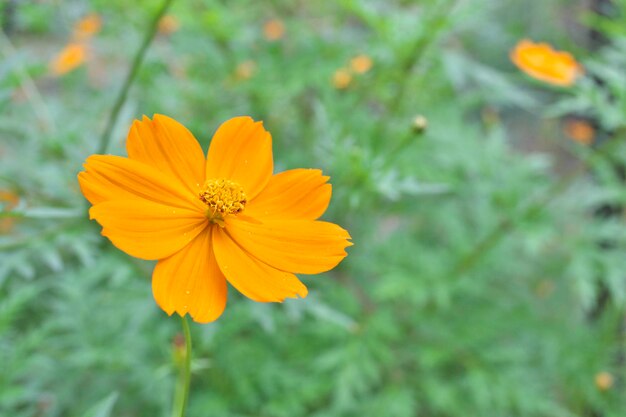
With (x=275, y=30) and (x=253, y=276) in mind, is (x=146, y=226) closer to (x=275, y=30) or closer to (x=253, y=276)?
(x=253, y=276)

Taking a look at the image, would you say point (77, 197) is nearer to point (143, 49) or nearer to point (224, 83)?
point (143, 49)

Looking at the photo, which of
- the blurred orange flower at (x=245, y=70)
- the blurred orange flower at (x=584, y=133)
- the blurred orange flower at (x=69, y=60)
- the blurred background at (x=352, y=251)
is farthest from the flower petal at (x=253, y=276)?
the blurred orange flower at (x=584, y=133)

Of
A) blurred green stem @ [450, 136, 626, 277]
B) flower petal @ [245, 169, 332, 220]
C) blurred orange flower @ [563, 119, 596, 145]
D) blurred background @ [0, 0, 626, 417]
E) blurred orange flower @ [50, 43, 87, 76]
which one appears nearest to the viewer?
flower petal @ [245, 169, 332, 220]

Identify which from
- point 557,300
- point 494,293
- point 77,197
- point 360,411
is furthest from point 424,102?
point 77,197

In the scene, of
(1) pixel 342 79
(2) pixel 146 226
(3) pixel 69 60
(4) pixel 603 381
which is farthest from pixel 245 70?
(4) pixel 603 381

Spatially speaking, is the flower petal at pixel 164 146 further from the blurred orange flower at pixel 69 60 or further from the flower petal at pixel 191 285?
the blurred orange flower at pixel 69 60

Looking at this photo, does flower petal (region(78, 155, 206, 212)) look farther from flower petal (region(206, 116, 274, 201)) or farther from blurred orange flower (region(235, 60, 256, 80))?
blurred orange flower (region(235, 60, 256, 80))

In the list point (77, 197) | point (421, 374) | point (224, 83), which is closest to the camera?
point (77, 197)

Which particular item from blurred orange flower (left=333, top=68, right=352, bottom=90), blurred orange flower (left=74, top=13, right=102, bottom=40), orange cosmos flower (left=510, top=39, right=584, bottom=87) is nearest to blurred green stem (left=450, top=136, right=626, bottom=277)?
orange cosmos flower (left=510, top=39, right=584, bottom=87)

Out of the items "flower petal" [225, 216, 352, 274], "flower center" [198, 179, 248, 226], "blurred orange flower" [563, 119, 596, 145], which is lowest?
"blurred orange flower" [563, 119, 596, 145]
